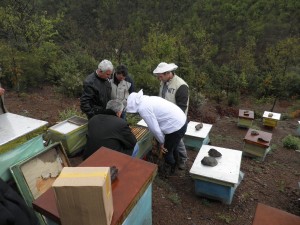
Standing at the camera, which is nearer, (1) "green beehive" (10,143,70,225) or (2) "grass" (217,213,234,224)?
(1) "green beehive" (10,143,70,225)

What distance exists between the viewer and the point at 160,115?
4098 mm

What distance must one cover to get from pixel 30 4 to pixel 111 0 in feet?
98.4

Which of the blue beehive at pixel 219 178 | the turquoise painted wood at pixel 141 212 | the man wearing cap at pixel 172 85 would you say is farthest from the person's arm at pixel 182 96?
the turquoise painted wood at pixel 141 212

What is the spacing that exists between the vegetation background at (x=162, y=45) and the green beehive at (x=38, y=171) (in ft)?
24.0

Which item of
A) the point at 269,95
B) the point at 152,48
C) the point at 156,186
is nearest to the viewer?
the point at 156,186

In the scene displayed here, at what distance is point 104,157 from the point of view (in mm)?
2559

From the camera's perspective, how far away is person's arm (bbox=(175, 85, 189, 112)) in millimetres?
4707

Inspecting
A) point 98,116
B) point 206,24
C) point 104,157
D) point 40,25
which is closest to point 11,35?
point 40,25

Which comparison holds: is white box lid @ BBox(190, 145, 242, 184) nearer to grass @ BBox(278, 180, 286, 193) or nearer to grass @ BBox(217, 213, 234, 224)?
grass @ BBox(217, 213, 234, 224)

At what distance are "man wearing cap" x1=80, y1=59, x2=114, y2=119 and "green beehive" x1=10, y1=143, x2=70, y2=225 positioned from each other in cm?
108

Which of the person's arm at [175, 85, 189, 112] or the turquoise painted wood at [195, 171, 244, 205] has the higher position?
the person's arm at [175, 85, 189, 112]

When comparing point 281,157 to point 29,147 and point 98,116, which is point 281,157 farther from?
point 29,147

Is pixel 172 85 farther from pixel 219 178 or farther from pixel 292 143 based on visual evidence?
pixel 292 143

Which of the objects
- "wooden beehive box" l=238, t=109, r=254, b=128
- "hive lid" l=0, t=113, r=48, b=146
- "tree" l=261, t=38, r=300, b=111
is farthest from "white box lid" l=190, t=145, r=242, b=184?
"tree" l=261, t=38, r=300, b=111
